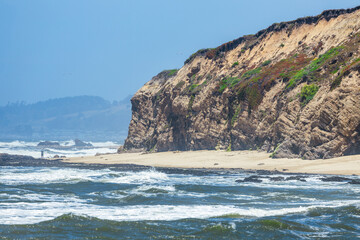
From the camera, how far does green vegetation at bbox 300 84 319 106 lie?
39.2 m

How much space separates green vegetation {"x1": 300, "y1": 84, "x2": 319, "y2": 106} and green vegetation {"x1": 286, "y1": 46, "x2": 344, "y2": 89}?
86.3 inches

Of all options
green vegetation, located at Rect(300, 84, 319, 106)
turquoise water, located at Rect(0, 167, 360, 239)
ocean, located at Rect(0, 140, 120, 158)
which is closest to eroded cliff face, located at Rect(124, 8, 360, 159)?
green vegetation, located at Rect(300, 84, 319, 106)

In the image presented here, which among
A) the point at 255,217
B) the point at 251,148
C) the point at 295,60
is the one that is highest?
the point at 295,60

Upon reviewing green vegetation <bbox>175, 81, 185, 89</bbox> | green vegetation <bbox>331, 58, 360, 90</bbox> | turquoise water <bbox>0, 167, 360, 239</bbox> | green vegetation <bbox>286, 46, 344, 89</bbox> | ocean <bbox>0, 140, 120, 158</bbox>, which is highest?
green vegetation <bbox>175, 81, 185, 89</bbox>

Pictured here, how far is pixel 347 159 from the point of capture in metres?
33.0

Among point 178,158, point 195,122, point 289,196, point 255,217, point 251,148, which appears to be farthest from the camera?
point 195,122

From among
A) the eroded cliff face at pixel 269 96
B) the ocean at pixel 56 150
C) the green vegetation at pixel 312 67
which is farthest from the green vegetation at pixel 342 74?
the ocean at pixel 56 150

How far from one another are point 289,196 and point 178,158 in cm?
2519

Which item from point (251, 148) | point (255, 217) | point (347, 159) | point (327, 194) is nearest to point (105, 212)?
point (255, 217)

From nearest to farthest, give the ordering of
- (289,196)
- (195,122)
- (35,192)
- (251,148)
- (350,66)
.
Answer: (289,196), (35,192), (350,66), (251,148), (195,122)

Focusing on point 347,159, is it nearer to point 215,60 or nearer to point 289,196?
point 289,196

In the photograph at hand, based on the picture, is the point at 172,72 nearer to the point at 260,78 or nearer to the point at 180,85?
the point at 180,85

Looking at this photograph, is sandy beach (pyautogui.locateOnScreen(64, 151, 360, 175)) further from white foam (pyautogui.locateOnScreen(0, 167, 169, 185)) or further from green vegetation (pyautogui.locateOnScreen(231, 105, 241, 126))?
white foam (pyautogui.locateOnScreen(0, 167, 169, 185))

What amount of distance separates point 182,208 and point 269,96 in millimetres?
25689
